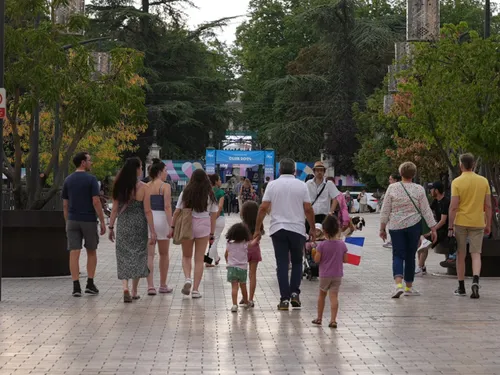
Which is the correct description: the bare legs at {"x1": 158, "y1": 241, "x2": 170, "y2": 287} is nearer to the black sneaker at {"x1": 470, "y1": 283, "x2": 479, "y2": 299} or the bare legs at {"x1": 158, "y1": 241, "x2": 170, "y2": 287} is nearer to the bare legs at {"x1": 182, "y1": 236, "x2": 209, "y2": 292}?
the bare legs at {"x1": 182, "y1": 236, "x2": 209, "y2": 292}

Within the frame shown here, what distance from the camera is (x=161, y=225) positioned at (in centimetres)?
1619

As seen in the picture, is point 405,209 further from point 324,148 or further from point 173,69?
point 324,148

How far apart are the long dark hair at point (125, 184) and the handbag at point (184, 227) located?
2.69 feet

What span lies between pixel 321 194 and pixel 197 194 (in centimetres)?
318

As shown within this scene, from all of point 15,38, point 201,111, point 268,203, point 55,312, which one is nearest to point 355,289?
point 268,203

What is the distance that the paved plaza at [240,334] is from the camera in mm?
9422

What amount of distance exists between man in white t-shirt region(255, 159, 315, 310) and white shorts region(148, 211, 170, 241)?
258 cm

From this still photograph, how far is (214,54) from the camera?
7531cm

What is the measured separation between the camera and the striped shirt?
15.5 metres

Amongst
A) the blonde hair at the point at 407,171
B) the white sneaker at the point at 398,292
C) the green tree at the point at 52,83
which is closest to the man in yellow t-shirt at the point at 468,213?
the blonde hair at the point at 407,171

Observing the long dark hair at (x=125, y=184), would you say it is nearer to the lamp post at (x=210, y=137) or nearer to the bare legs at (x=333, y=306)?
the bare legs at (x=333, y=306)

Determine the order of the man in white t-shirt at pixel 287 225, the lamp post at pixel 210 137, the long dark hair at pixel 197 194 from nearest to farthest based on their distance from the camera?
the man in white t-shirt at pixel 287 225
the long dark hair at pixel 197 194
the lamp post at pixel 210 137

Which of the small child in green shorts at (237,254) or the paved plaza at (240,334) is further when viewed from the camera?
the small child in green shorts at (237,254)

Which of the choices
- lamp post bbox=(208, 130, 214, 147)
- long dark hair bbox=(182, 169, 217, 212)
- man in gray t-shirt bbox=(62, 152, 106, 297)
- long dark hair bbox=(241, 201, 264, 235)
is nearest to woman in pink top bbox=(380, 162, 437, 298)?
long dark hair bbox=(241, 201, 264, 235)
